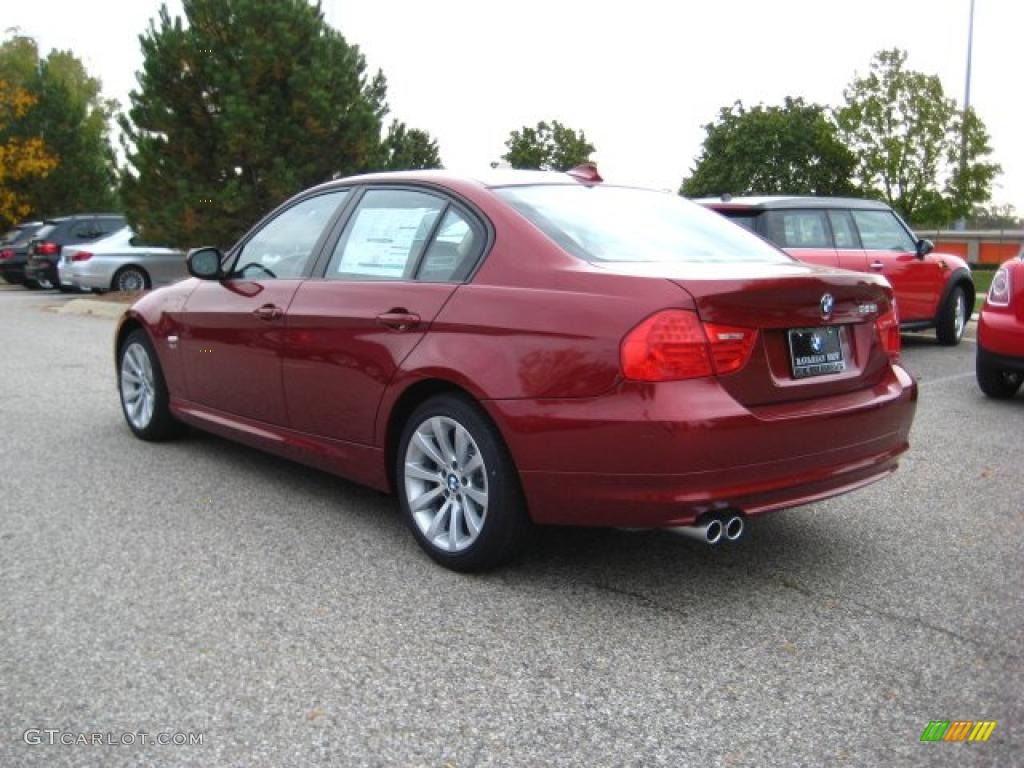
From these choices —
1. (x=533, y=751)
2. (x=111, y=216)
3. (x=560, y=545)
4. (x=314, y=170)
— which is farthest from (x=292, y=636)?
(x=111, y=216)

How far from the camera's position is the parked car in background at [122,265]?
867 inches

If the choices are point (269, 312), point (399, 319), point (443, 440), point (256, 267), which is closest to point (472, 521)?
point (443, 440)

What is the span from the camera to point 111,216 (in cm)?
2609

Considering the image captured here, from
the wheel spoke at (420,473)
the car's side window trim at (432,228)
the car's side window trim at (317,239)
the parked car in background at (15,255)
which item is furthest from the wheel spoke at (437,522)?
the parked car in background at (15,255)

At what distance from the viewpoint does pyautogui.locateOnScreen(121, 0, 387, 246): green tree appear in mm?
18297

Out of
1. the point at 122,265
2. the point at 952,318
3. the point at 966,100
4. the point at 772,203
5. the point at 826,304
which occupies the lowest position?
the point at 952,318

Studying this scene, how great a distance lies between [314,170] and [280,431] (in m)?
14.4

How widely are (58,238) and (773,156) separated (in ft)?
108

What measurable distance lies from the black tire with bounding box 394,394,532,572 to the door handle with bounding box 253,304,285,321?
3.68 feet

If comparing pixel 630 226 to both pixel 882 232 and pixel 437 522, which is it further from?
pixel 882 232

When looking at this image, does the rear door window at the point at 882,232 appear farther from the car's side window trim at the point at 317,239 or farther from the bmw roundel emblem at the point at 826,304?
the bmw roundel emblem at the point at 826,304

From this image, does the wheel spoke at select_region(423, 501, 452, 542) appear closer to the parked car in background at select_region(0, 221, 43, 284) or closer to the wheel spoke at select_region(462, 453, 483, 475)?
the wheel spoke at select_region(462, 453, 483, 475)

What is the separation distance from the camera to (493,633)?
3.71 meters

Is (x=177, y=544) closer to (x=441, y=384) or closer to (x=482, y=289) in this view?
(x=441, y=384)
